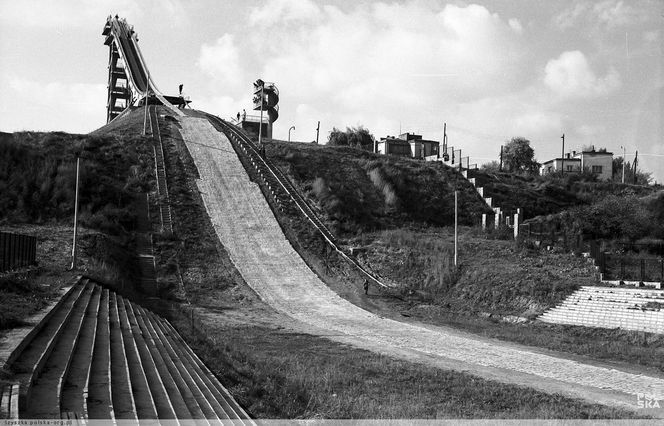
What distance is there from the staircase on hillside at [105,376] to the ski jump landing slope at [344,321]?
7711 mm

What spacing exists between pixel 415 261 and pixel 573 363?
17.1m

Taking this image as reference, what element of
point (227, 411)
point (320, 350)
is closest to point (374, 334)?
point (320, 350)

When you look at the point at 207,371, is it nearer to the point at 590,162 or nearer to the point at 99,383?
the point at 99,383

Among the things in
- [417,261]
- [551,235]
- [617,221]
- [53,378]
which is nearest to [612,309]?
[551,235]

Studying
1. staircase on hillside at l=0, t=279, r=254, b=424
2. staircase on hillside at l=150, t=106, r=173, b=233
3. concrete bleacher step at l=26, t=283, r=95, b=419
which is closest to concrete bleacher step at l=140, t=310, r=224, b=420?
staircase on hillside at l=0, t=279, r=254, b=424

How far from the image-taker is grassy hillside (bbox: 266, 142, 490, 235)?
46438mm

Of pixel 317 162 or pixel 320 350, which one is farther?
pixel 317 162

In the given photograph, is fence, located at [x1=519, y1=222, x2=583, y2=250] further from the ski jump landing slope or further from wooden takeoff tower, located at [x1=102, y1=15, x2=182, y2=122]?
wooden takeoff tower, located at [x1=102, y1=15, x2=182, y2=122]

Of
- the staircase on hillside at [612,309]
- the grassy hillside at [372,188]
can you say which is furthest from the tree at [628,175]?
the staircase on hillside at [612,309]

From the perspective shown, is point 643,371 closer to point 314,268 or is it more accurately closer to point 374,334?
point 374,334

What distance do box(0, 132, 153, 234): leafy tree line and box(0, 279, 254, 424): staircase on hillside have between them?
23.5 metres

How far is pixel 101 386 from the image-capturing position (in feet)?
32.2

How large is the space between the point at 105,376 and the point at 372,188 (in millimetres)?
42261

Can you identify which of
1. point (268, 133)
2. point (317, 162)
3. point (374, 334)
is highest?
point (268, 133)
